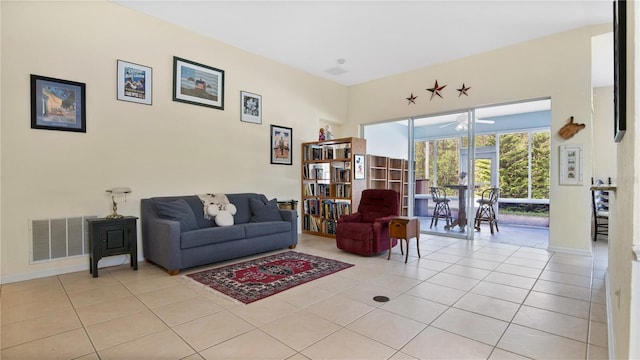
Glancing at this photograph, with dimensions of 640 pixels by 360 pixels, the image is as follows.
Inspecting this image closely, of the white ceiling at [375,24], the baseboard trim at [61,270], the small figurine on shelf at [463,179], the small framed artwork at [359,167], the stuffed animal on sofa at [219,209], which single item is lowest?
the baseboard trim at [61,270]

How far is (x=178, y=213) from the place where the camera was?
155 inches

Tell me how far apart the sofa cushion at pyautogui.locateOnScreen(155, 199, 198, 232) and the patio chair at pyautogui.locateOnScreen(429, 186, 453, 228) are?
5017 millimetres

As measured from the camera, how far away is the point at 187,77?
4.72 metres

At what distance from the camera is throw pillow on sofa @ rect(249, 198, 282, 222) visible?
4875mm

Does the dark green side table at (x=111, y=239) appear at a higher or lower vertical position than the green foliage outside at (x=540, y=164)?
lower

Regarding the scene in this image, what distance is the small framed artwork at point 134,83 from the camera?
4074 mm

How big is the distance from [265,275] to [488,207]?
5.80 metres

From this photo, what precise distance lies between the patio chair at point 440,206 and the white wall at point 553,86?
174cm

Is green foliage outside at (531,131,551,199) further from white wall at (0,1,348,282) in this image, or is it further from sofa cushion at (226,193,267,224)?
sofa cushion at (226,193,267,224)

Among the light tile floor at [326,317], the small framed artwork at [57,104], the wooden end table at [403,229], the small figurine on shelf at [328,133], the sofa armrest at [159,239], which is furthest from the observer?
the small figurine on shelf at [328,133]

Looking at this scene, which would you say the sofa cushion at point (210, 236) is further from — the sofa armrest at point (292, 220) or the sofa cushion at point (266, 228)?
the sofa armrest at point (292, 220)

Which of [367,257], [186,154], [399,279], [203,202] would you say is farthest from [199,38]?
[399,279]

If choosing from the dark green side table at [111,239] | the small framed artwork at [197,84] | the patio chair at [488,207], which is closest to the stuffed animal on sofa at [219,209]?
the dark green side table at [111,239]

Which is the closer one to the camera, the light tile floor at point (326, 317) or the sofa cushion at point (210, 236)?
the light tile floor at point (326, 317)
